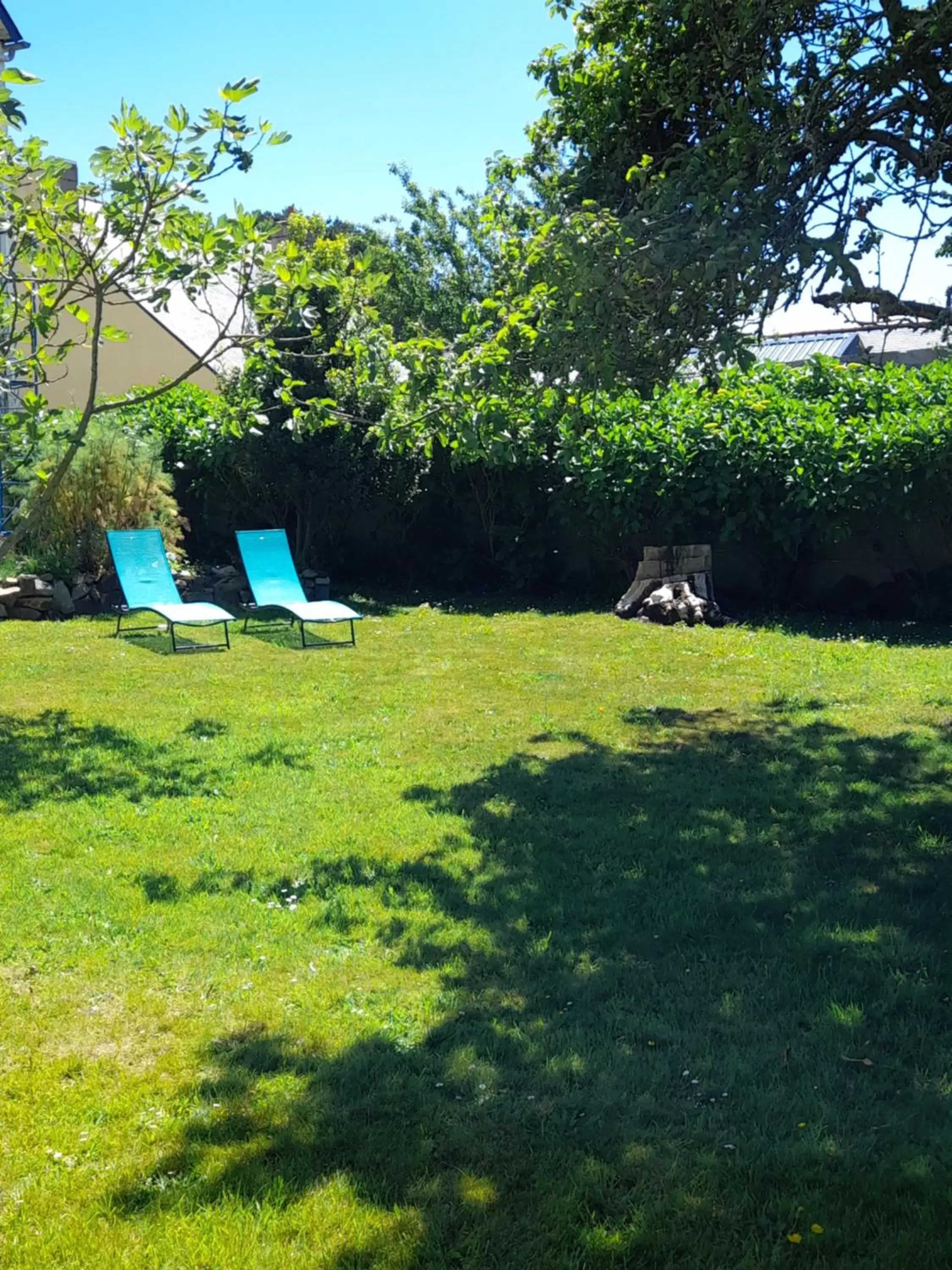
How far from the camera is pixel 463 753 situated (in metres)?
7.04

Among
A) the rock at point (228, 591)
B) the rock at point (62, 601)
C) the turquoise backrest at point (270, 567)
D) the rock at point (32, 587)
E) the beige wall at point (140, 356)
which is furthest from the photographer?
the beige wall at point (140, 356)

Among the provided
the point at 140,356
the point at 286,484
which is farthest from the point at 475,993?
the point at 140,356

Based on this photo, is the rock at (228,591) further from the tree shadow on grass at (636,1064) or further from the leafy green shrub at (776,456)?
the tree shadow on grass at (636,1064)

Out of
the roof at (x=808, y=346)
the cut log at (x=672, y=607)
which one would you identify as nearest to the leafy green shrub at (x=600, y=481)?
the cut log at (x=672, y=607)

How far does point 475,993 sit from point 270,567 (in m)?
9.49

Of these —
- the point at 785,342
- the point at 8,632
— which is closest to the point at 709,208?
the point at 8,632

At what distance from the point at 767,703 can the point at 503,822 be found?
11.2 ft

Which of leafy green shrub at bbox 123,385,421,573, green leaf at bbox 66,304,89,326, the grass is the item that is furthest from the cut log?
green leaf at bbox 66,304,89,326

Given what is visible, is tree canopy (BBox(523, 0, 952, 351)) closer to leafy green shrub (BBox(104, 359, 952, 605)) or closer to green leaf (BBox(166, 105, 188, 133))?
green leaf (BBox(166, 105, 188, 133))

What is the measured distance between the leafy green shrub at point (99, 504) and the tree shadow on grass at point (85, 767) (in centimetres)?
602

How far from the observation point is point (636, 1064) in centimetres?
341

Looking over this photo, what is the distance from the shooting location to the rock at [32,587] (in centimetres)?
1263

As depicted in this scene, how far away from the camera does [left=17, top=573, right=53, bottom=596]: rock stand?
12.6 meters

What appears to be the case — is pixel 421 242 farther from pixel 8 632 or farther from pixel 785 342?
pixel 8 632
